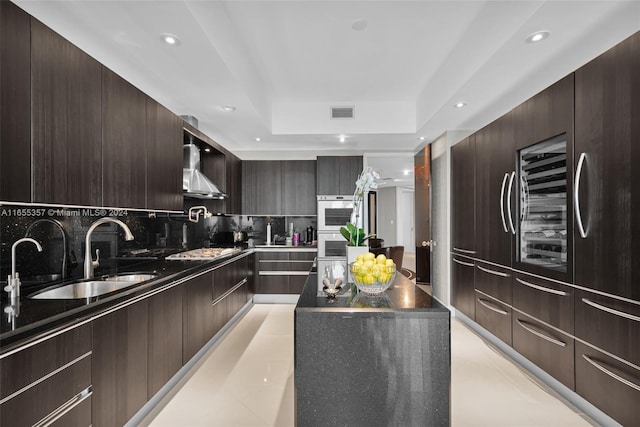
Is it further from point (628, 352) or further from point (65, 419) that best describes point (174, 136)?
point (628, 352)

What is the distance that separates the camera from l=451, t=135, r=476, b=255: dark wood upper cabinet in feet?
11.9

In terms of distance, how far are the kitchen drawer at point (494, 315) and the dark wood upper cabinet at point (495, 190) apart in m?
0.42

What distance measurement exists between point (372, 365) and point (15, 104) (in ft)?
6.51

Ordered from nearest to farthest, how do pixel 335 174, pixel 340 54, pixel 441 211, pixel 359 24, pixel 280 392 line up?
1. pixel 280 392
2. pixel 359 24
3. pixel 340 54
4. pixel 441 211
5. pixel 335 174

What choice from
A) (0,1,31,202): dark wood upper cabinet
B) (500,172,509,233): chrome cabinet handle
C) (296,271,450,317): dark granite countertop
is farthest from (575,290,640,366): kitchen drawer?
(0,1,31,202): dark wood upper cabinet

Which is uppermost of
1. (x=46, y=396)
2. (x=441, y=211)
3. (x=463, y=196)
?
(x=463, y=196)

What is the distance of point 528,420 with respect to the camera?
2.05 meters

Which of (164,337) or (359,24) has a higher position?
(359,24)

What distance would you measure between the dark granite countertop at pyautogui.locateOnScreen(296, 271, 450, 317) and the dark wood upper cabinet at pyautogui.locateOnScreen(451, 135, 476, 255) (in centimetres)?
219

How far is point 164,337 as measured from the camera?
7.38 ft

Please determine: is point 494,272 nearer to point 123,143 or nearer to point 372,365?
point 372,365

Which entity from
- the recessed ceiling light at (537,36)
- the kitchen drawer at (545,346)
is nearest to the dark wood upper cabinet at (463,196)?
the kitchen drawer at (545,346)

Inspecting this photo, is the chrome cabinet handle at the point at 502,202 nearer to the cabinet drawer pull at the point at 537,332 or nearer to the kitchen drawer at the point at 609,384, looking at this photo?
the cabinet drawer pull at the point at 537,332

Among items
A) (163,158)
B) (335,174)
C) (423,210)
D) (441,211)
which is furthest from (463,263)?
(163,158)
